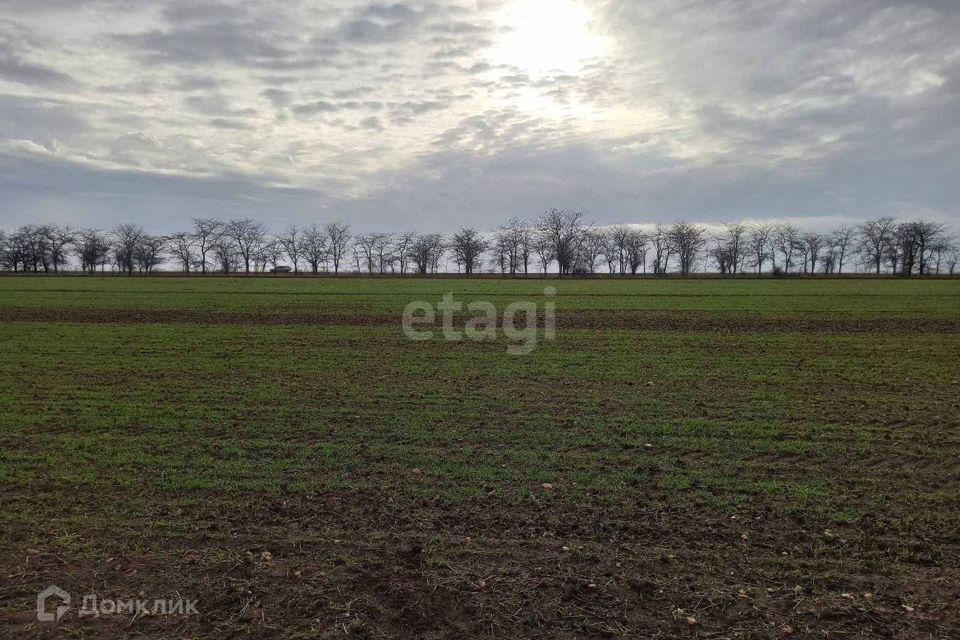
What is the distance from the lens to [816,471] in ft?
26.6

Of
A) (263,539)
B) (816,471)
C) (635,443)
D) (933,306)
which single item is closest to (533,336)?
(635,443)

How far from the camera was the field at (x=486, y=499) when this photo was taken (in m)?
5.05

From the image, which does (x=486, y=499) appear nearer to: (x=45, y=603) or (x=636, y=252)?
(x=45, y=603)

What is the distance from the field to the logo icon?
9 centimetres

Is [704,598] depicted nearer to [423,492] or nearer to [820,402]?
[423,492]

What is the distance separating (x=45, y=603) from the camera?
5113mm

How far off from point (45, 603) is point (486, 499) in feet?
15.1

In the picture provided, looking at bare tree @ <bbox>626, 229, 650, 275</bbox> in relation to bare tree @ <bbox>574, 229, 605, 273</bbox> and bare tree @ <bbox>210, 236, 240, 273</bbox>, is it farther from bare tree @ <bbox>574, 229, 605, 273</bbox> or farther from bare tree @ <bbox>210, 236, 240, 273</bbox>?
bare tree @ <bbox>210, 236, 240, 273</bbox>

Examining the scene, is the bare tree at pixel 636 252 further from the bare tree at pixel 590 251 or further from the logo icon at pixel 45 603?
the logo icon at pixel 45 603

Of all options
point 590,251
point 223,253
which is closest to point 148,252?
point 223,253

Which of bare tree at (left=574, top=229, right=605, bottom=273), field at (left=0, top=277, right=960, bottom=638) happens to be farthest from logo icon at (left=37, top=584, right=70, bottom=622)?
bare tree at (left=574, top=229, right=605, bottom=273)

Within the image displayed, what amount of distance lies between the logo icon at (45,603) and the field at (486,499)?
87 mm

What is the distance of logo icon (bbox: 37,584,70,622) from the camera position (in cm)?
491

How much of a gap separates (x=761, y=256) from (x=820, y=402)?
142 m
